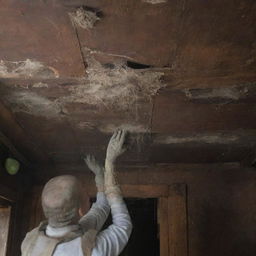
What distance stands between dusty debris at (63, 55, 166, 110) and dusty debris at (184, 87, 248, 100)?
0.20 m

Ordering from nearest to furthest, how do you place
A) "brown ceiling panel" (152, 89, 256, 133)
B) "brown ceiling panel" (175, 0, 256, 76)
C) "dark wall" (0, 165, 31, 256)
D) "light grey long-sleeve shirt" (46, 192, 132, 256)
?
"brown ceiling panel" (175, 0, 256, 76), "light grey long-sleeve shirt" (46, 192, 132, 256), "brown ceiling panel" (152, 89, 256, 133), "dark wall" (0, 165, 31, 256)

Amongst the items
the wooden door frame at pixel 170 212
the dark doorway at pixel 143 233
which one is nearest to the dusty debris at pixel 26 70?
the wooden door frame at pixel 170 212

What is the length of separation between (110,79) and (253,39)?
70cm

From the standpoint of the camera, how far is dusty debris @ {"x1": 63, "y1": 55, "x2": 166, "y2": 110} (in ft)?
5.80

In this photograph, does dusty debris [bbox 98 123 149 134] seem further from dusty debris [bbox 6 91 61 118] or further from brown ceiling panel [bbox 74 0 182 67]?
brown ceiling panel [bbox 74 0 182 67]

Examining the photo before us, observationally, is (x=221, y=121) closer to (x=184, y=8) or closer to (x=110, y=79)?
(x=110, y=79)

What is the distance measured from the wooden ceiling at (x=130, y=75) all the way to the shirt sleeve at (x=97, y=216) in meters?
0.56

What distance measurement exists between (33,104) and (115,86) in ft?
1.77

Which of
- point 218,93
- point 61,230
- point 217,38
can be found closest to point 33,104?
point 61,230

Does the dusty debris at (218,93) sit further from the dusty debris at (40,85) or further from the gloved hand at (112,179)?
the dusty debris at (40,85)

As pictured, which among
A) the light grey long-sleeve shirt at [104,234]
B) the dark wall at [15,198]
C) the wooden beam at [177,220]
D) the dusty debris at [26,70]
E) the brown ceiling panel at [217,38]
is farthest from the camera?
the wooden beam at [177,220]

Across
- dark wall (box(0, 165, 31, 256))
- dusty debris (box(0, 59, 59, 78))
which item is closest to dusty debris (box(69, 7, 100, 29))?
dusty debris (box(0, 59, 59, 78))

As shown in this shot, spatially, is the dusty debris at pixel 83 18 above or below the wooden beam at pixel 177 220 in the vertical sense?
above

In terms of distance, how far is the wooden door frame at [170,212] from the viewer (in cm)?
302
